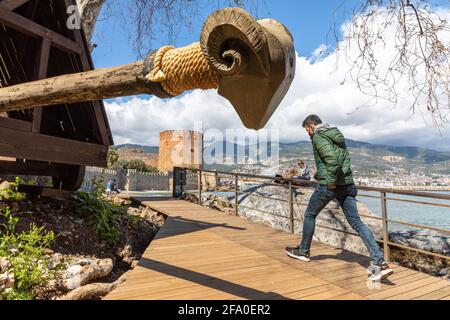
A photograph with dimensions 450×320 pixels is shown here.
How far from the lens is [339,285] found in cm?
296

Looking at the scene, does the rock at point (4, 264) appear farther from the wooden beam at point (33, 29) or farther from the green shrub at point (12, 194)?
the wooden beam at point (33, 29)

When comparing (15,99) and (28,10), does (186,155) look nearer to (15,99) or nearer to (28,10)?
(28,10)

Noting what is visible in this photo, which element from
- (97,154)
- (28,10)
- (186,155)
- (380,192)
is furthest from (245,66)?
(186,155)

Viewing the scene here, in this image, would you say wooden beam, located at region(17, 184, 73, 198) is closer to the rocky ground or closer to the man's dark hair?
the rocky ground

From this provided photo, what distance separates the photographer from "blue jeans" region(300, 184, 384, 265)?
3.16m

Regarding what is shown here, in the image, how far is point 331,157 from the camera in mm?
3295

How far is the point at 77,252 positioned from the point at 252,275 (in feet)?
9.13

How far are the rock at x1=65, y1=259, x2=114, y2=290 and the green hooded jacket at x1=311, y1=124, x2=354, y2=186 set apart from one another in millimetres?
2889

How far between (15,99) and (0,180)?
4.94m

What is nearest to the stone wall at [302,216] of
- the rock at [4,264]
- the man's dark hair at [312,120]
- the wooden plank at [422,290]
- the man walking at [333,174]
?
the man walking at [333,174]

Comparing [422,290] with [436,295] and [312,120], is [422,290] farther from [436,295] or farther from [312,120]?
[312,120]

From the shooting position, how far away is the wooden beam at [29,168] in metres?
5.05

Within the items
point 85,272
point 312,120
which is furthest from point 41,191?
point 312,120

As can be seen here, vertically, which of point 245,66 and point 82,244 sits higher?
point 245,66
